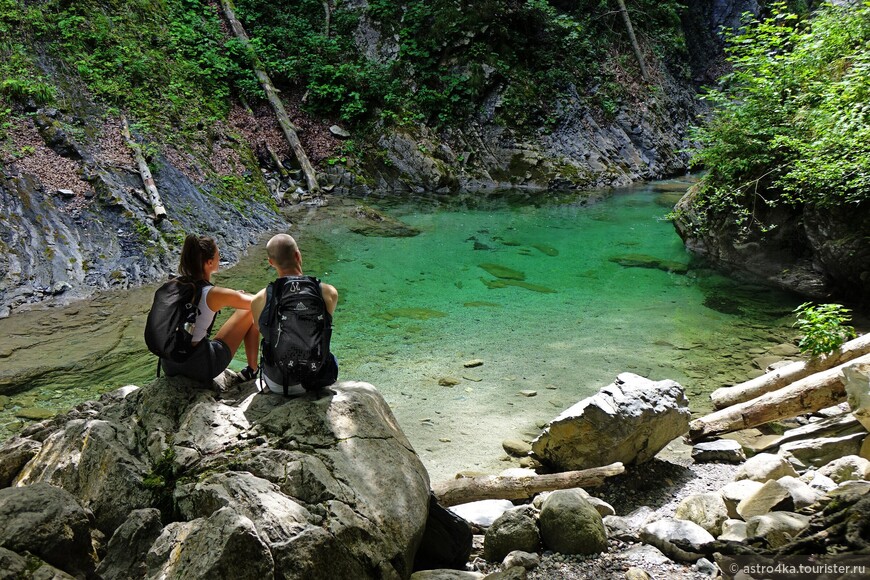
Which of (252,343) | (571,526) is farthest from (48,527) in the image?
(571,526)

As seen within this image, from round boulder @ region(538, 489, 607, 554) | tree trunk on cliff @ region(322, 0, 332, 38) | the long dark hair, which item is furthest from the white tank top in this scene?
tree trunk on cliff @ region(322, 0, 332, 38)

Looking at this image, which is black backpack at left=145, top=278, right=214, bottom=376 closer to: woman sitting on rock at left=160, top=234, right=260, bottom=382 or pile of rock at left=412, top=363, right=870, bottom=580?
woman sitting on rock at left=160, top=234, right=260, bottom=382

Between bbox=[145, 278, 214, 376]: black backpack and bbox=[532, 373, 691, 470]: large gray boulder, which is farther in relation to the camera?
bbox=[532, 373, 691, 470]: large gray boulder

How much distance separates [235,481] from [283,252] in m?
1.48

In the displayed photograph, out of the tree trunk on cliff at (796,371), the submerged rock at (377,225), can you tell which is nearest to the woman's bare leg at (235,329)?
the tree trunk on cliff at (796,371)

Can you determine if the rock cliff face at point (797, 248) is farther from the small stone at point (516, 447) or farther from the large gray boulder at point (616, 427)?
the small stone at point (516, 447)

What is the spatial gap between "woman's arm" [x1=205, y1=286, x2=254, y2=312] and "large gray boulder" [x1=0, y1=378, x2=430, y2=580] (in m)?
0.54

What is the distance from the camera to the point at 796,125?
8.70m

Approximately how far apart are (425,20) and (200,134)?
11111mm

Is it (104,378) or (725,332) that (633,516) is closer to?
(725,332)

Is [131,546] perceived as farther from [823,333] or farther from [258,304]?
[823,333]

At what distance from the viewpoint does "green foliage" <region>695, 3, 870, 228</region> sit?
23.2ft

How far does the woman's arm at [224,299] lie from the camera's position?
3807 millimetres

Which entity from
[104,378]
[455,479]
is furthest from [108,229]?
[455,479]
